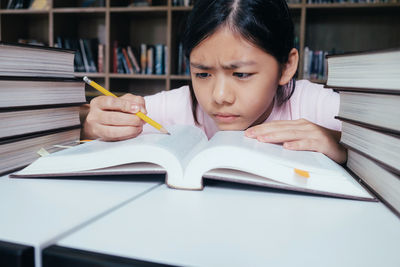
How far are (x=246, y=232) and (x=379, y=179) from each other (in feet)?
0.87

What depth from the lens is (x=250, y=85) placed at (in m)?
0.92

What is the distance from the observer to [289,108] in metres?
1.21

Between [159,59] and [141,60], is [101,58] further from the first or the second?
[159,59]

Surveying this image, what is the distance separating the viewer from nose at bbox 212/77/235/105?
88 centimetres

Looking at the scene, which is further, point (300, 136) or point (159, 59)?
point (159, 59)

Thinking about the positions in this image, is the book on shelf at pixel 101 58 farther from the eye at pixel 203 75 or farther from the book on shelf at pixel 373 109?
the book on shelf at pixel 373 109

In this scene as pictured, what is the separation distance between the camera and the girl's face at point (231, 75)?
885 millimetres

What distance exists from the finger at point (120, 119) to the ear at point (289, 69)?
0.52m

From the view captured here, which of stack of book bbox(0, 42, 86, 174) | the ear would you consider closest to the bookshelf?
the ear

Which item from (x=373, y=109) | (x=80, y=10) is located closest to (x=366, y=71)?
(x=373, y=109)

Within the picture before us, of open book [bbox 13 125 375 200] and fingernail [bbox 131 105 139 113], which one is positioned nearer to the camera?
open book [bbox 13 125 375 200]

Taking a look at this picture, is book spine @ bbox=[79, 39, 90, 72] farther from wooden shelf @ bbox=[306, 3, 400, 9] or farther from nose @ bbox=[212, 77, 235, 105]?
nose @ bbox=[212, 77, 235, 105]

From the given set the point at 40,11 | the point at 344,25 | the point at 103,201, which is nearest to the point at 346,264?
the point at 103,201

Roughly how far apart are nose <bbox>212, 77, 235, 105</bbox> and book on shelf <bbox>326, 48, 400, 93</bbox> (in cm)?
26
